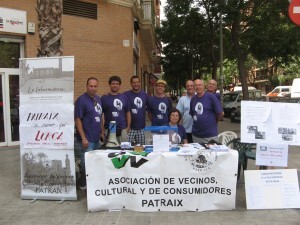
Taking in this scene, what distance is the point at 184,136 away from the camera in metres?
6.34

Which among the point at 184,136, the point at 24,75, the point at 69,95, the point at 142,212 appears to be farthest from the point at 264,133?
the point at 24,75

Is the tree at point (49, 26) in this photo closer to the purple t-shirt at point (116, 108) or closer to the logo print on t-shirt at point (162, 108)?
the purple t-shirt at point (116, 108)

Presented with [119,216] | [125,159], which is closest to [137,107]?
[125,159]

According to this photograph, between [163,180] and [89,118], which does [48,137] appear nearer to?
[89,118]

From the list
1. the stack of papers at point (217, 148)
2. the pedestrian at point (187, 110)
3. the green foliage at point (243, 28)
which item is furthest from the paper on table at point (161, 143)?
the green foliage at point (243, 28)

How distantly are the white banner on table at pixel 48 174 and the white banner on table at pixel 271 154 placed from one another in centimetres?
282

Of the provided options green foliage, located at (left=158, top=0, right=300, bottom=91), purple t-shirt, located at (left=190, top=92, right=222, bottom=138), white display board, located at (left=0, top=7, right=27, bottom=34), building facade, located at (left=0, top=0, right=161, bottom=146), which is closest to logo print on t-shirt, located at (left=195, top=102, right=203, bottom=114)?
purple t-shirt, located at (left=190, top=92, right=222, bottom=138)

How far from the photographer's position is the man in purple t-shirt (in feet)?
22.4

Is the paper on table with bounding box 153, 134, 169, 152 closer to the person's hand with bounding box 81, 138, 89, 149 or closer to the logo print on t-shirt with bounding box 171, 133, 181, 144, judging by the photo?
the logo print on t-shirt with bounding box 171, 133, 181, 144

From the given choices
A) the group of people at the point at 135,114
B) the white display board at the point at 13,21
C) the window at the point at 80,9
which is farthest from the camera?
the window at the point at 80,9

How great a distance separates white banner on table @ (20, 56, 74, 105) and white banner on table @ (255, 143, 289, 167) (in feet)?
9.64

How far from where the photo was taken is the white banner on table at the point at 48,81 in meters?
5.87

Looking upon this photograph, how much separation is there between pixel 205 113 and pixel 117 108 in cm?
147

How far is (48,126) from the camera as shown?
5910mm
